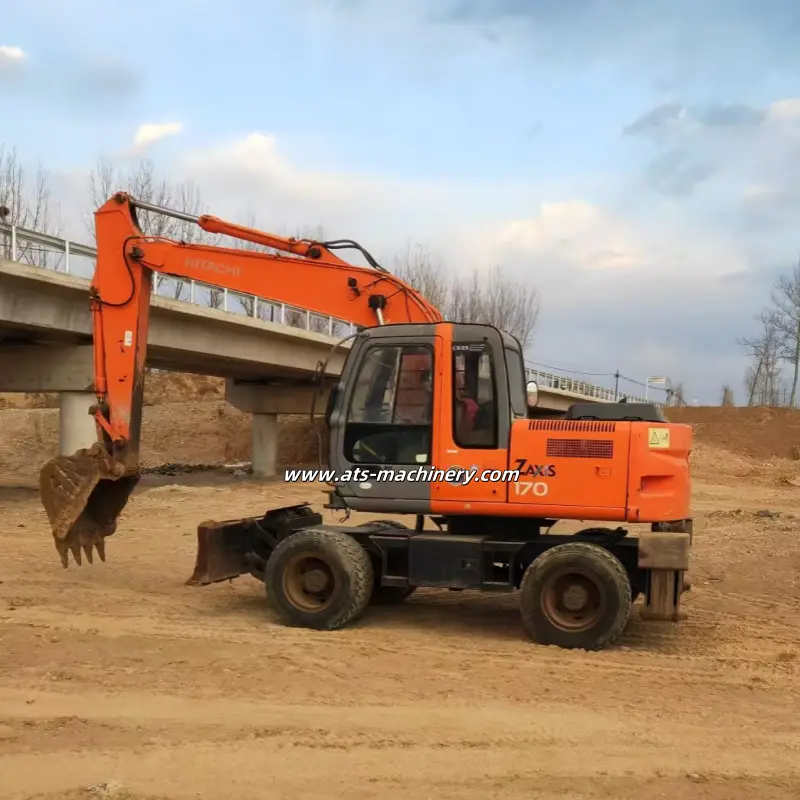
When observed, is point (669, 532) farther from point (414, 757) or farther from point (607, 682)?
point (414, 757)

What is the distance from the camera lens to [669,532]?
24.3ft

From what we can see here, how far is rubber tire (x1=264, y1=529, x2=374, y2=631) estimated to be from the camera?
7.60 meters

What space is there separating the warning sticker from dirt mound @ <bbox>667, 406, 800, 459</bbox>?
2903cm

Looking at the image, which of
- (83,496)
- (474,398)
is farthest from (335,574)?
(83,496)

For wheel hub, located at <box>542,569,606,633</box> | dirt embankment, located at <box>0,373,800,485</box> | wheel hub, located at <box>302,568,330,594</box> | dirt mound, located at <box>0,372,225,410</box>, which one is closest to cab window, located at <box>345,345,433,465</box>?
wheel hub, located at <box>302,568,330,594</box>

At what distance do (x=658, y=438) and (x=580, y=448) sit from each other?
675mm

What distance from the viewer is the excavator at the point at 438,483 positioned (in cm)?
721

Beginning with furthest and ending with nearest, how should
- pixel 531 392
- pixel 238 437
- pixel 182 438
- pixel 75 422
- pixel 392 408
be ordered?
pixel 182 438 → pixel 238 437 → pixel 75 422 → pixel 531 392 → pixel 392 408

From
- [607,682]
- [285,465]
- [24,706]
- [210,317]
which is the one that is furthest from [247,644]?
[285,465]

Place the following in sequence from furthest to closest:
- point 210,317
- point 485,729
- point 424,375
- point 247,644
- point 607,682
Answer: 1. point 210,317
2. point 424,375
3. point 247,644
4. point 607,682
5. point 485,729

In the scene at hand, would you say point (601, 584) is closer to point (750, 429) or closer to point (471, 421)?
point (471, 421)

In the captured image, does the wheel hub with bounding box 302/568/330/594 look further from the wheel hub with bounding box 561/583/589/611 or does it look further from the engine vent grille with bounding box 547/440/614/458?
the engine vent grille with bounding box 547/440/614/458

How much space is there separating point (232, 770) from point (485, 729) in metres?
1.61

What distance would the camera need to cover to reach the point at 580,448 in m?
7.32
